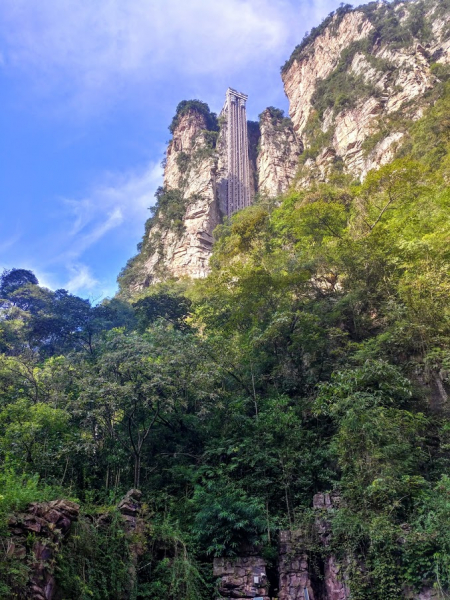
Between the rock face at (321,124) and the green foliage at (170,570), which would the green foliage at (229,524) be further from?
the rock face at (321,124)

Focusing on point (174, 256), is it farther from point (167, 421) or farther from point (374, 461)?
point (374, 461)

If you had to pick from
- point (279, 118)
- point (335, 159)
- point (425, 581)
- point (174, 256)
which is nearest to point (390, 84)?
point (335, 159)

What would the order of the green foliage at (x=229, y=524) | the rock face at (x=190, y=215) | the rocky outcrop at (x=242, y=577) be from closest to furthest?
the rocky outcrop at (x=242, y=577), the green foliage at (x=229, y=524), the rock face at (x=190, y=215)

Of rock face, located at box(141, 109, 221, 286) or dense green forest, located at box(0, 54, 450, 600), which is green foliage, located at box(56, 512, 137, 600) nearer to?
dense green forest, located at box(0, 54, 450, 600)

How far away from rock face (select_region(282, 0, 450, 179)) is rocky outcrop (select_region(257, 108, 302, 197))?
1596 millimetres

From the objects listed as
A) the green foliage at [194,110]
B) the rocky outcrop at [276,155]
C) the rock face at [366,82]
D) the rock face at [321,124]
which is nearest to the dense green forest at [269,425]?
→ the rock face at [366,82]

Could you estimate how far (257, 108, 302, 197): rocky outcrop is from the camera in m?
40.7

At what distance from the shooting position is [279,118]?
4756 cm

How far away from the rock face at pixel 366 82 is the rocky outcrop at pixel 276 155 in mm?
1596

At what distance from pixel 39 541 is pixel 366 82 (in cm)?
3765

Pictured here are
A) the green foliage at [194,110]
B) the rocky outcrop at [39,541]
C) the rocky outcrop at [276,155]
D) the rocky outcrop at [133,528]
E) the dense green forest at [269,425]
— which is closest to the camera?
the rocky outcrop at [39,541]

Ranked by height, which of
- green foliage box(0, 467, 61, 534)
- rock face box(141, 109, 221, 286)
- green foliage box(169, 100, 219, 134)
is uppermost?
green foliage box(169, 100, 219, 134)

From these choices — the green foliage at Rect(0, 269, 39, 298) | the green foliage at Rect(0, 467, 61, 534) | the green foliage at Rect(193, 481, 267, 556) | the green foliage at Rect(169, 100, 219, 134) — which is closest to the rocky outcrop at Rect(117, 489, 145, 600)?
the green foliage at Rect(193, 481, 267, 556)

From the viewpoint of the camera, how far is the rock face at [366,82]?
28.8 meters
